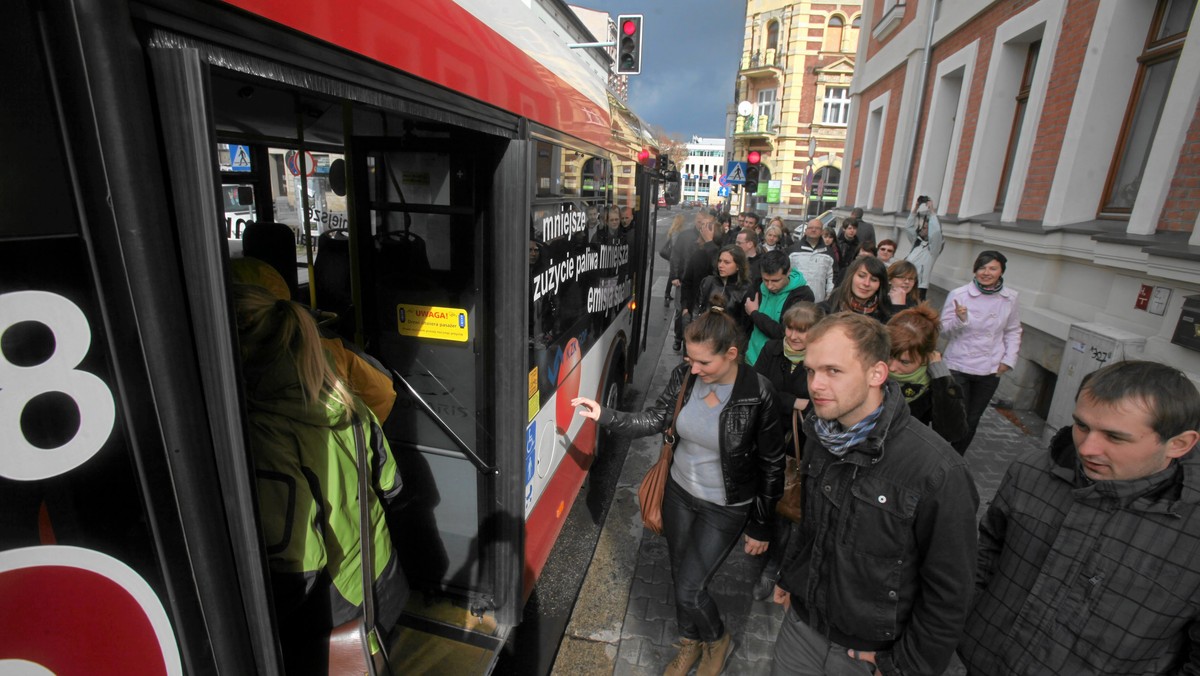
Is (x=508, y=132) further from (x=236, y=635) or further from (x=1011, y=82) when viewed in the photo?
(x=1011, y=82)

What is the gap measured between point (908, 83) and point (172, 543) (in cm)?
1365

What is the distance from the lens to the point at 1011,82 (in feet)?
25.7

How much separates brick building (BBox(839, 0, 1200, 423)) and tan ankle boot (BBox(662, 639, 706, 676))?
4.14 m

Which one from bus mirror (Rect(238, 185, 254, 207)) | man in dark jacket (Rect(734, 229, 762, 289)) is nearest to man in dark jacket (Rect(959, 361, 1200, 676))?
man in dark jacket (Rect(734, 229, 762, 289))

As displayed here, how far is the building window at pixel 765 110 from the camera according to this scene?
35.7 m

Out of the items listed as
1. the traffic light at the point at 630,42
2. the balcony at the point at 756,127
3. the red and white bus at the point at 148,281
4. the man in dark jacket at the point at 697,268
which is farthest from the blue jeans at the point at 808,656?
the balcony at the point at 756,127

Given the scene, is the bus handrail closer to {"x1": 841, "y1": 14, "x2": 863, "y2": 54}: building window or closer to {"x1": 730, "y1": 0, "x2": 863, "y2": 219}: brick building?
{"x1": 730, "y1": 0, "x2": 863, "y2": 219}: brick building

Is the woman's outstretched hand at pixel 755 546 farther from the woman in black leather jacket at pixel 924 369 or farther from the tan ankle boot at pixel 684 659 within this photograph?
the woman in black leather jacket at pixel 924 369

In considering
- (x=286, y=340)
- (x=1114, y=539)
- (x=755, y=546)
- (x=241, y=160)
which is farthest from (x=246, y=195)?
(x=1114, y=539)

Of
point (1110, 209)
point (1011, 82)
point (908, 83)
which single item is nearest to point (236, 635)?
point (1110, 209)

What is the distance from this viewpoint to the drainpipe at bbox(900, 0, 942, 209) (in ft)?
34.4

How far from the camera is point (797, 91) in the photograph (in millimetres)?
34031

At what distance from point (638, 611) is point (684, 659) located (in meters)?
0.51

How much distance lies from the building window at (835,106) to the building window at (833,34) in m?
2.62
